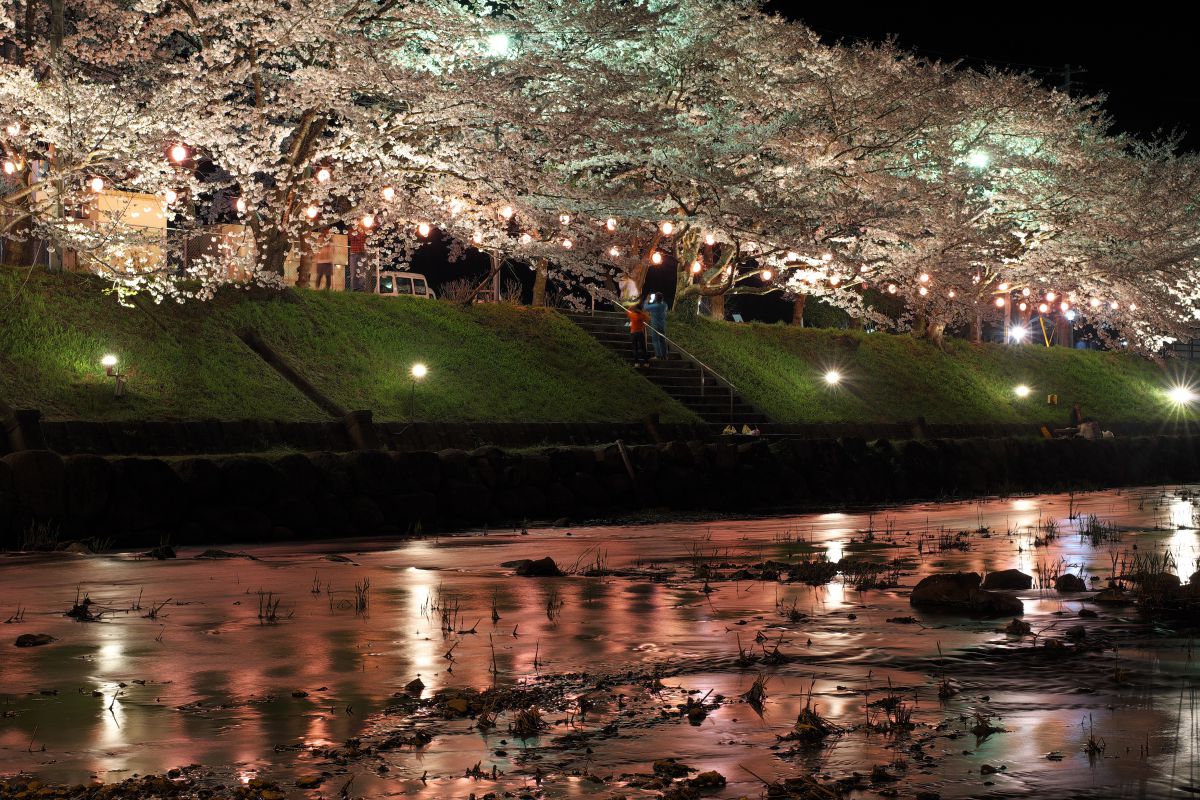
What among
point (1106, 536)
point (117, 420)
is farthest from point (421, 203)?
point (1106, 536)

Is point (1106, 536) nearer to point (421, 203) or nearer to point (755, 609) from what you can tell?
point (755, 609)

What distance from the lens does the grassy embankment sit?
825 inches

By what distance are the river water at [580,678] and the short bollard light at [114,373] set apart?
7882 millimetres

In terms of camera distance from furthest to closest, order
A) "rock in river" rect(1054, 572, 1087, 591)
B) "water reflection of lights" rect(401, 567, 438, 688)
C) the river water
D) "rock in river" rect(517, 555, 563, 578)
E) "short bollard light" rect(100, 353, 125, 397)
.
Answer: "short bollard light" rect(100, 353, 125, 397), "rock in river" rect(517, 555, 563, 578), "rock in river" rect(1054, 572, 1087, 591), "water reflection of lights" rect(401, 567, 438, 688), the river water

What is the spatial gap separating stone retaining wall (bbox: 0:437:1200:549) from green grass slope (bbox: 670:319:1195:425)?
5.75 meters

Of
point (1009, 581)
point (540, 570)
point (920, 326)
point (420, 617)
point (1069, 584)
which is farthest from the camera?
point (920, 326)

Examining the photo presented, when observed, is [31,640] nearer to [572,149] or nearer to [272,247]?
[272,247]

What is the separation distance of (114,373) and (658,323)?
13.7 metres

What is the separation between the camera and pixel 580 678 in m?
7.19

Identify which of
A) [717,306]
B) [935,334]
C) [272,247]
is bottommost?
[272,247]

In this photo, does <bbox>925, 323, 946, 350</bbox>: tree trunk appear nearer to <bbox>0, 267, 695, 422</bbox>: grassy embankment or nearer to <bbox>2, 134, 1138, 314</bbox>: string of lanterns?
<bbox>2, 134, 1138, 314</bbox>: string of lanterns

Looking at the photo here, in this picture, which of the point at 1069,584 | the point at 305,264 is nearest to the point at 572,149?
the point at 305,264

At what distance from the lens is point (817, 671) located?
23.9ft

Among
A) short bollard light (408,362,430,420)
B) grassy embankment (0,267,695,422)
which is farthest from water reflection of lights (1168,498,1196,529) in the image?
short bollard light (408,362,430,420)
